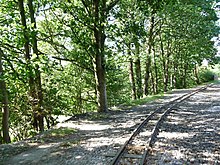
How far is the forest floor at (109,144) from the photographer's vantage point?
23.9 feet

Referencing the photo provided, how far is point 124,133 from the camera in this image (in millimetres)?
10180

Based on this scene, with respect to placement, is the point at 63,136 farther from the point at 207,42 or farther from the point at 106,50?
the point at 207,42

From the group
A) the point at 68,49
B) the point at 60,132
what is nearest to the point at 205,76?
the point at 68,49

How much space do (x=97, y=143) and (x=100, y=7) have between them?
10085 millimetres

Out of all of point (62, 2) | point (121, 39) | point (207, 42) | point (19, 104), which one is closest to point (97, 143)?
point (19, 104)

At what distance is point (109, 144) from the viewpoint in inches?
343

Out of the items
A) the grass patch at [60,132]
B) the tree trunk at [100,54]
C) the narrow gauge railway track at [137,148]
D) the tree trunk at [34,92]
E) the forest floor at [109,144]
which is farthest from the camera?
the tree trunk at [100,54]

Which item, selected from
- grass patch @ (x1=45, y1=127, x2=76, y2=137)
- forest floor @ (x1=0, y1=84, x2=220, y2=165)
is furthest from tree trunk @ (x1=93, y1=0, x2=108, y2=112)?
grass patch @ (x1=45, y1=127, x2=76, y2=137)

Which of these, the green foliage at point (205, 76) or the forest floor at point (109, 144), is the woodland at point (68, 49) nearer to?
the forest floor at point (109, 144)

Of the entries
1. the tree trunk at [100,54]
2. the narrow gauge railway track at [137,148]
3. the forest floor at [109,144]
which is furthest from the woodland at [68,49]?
the narrow gauge railway track at [137,148]

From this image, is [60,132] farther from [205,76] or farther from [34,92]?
[205,76]

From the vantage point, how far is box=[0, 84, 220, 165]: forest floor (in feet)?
23.9

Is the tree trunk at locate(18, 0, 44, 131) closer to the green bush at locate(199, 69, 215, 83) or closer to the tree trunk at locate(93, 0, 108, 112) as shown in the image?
the tree trunk at locate(93, 0, 108, 112)

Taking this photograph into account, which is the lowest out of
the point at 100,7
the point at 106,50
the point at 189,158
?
the point at 189,158
